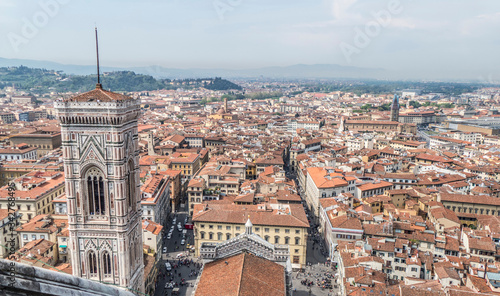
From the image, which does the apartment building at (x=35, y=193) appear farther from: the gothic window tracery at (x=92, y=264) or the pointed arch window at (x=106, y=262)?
the pointed arch window at (x=106, y=262)

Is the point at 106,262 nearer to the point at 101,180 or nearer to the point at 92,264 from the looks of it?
the point at 92,264

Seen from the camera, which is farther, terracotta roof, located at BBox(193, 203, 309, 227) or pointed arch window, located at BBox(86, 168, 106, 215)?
terracotta roof, located at BBox(193, 203, 309, 227)

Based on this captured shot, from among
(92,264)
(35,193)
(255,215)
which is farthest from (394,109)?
(92,264)

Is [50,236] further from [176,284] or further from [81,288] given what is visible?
[81,288]

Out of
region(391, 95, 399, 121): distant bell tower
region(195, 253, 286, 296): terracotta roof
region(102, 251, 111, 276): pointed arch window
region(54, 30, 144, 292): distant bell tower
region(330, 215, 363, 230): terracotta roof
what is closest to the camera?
region(54, 30, 144, 292): distant bell tower

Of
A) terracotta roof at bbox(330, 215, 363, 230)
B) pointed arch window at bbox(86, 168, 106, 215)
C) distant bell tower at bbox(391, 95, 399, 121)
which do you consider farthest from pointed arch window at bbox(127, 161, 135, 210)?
distant bell tower at bbox(391, 95, 399, 121)

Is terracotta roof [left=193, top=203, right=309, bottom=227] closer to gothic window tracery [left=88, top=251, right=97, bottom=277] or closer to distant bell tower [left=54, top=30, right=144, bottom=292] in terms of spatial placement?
distant bell tower [left=54, top=30, right=144, bottom=292]
